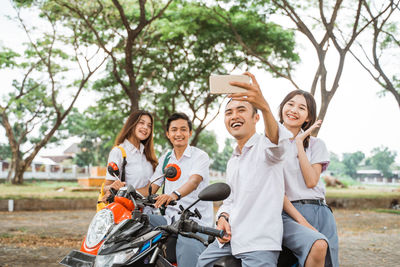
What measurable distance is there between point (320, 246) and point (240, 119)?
80 centimetres

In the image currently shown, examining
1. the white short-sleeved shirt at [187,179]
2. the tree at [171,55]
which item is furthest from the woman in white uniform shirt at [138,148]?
the tree at [171,55]

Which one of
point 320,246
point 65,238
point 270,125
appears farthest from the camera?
point 65,238

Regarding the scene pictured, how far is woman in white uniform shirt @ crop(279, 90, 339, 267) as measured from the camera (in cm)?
213

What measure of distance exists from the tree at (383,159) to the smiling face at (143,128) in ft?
236

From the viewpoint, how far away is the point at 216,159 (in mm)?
57781

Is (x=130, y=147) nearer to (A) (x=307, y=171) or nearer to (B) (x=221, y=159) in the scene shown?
(A) (x=307, y=171)

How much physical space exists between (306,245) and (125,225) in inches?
37.2

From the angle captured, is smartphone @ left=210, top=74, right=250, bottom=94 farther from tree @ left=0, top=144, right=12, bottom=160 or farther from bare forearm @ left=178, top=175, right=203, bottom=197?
tree @ left=0, top=144, right=12, bottom=160

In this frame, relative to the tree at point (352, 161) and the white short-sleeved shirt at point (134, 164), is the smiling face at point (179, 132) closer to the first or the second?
the white short-sleeved shirt at point (134, 164)

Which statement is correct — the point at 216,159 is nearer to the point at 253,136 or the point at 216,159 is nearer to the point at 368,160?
the point at 368,160

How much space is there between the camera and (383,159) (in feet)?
234

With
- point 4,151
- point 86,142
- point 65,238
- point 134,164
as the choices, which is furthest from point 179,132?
point 4,151

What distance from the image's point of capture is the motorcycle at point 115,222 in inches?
86.3

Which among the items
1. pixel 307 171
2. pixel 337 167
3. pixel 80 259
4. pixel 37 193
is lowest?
pixel 337 167
